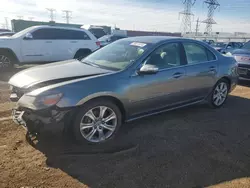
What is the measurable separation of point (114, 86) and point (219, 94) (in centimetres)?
305

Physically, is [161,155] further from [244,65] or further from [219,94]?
[244,65]

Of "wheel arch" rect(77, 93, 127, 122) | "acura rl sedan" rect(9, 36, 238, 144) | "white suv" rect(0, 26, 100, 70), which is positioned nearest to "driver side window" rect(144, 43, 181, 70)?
"acura rl sedan" rect(9, 36, 238, 144)

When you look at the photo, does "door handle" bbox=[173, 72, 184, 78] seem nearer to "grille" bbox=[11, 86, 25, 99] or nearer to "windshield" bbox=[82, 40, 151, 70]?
"windshield" bbox=[82, 40, 151, 70]

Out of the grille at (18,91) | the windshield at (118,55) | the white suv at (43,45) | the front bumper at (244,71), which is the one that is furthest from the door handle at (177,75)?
the white suv at (43,45)

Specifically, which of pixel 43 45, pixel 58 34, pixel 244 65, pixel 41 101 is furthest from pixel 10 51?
pixel 244 65

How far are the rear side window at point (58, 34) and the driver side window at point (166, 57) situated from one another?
687 centimetres

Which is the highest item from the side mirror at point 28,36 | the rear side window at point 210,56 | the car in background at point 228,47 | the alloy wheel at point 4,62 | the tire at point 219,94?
the side mirror at point 28,36

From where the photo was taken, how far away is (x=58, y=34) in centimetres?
994

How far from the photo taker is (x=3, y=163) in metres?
2.90

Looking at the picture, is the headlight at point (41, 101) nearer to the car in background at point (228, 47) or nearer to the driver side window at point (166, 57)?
the driver side window at point (166, 57)

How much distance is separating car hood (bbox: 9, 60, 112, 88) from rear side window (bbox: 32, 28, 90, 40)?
6165 millimetres

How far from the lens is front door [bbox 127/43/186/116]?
12.1 feet

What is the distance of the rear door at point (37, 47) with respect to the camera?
9.10m

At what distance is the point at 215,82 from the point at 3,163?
4.36 metres
